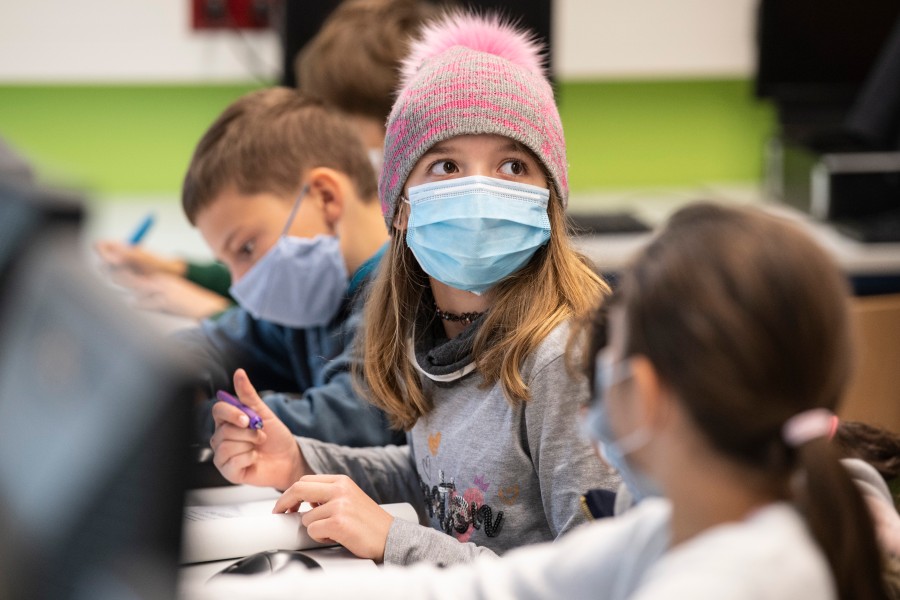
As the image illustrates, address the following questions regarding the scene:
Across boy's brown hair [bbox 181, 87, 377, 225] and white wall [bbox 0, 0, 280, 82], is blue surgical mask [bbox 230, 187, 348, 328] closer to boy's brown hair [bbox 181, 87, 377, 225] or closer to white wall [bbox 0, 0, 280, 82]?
boy's brown hair [bbox 181, 87, 377, 225]

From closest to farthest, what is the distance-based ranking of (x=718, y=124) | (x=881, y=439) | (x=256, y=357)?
(x=881, y=439), (x=256, y=357), (x=718, y=124)

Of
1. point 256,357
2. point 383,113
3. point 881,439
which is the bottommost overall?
point 256,357

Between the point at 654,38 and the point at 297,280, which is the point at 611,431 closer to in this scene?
the point at 297,280

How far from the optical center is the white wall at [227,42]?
111 inches

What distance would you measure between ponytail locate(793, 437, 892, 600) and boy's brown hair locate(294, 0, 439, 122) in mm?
1362

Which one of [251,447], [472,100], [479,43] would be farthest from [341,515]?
[479,43]

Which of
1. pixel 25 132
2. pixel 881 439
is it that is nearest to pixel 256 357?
pixel 881 439

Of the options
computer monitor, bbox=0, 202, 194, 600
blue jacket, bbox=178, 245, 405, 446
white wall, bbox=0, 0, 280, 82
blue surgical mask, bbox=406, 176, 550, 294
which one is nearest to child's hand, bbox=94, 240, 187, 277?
blue jacket, bbox=178, 245, 405, 446

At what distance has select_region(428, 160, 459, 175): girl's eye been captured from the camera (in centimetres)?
125

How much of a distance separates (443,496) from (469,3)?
1.60m

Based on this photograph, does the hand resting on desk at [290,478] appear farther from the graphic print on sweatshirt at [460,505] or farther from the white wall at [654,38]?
the white wall at [654,38]

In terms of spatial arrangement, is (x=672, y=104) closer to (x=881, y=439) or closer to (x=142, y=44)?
(x=142, y=44)

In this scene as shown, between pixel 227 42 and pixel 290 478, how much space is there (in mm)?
1891

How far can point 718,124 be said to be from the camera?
3.28m
